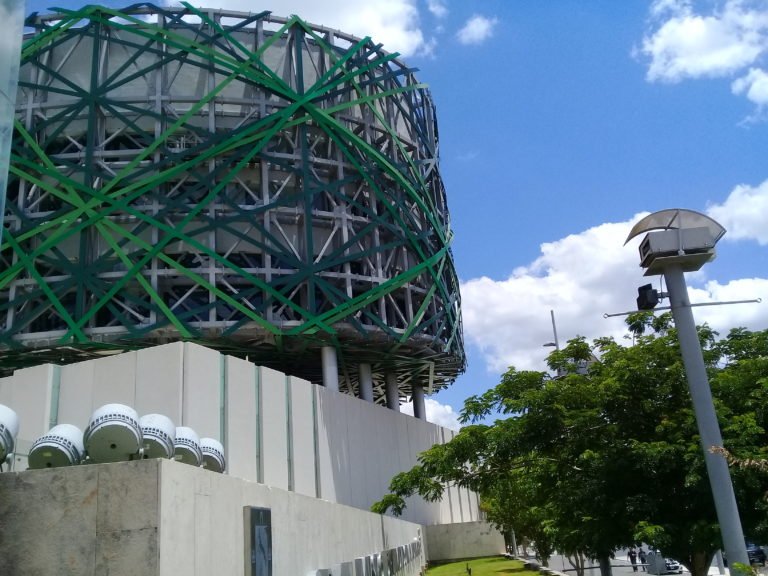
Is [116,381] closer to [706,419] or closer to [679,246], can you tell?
[679,246]

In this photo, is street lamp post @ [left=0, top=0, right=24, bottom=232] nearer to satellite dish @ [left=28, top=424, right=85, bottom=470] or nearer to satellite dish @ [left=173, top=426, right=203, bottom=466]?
satellite dish @ [left=28, top=424, right=85, bottom=470]

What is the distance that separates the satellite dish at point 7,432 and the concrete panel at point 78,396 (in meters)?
14.1

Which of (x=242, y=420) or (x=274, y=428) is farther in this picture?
(x=274, y=428)

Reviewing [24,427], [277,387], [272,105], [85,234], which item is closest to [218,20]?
[272,105]

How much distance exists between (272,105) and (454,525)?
24.2m

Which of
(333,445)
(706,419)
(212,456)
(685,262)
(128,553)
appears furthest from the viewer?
(333,445)

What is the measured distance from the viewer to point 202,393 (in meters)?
21.1

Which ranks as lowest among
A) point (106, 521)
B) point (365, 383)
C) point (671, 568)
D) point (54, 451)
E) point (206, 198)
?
point (671, 568)

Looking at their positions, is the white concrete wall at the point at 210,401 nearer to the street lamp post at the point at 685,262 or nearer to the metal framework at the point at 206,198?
the metal framework at the point at 206,198

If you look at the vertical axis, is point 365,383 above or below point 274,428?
above

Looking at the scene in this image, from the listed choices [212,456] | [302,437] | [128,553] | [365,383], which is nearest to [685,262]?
[212,456]

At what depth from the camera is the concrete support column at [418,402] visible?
152 ft

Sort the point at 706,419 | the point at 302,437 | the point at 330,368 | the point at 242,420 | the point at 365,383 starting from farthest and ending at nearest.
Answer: the point at 365,383 → the point at 330,368 → the point at 302,437 → the point at 242,420 → the point at 706,419

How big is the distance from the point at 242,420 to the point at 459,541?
24.5 m
